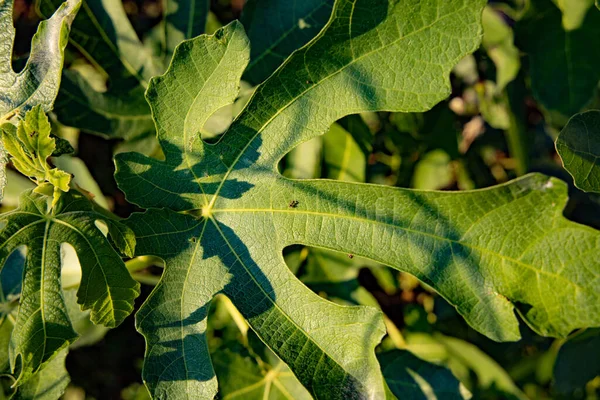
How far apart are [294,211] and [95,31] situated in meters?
0.88

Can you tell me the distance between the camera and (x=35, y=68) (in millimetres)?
1442

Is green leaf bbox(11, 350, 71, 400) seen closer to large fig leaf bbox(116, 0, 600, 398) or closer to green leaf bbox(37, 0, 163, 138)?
large fig leaf bbox(116, 0, 600, 398)

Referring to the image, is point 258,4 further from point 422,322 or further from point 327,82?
point 422,322

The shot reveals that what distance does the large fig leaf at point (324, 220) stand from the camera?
1.35 m

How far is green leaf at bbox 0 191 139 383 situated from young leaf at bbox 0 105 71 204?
78 millimetres

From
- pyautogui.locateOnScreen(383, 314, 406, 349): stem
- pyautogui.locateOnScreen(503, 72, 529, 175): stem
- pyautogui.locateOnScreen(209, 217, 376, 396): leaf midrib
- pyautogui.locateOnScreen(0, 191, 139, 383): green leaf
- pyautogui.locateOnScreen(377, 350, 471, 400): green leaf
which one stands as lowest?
pyautogui.locateOnScreen(383, 314, 406, 349): stem

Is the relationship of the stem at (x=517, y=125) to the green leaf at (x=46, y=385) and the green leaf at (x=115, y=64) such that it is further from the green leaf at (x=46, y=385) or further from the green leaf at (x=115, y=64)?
the green leaf at (x=46, y=385)

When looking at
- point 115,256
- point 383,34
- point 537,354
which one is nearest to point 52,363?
point 115,256

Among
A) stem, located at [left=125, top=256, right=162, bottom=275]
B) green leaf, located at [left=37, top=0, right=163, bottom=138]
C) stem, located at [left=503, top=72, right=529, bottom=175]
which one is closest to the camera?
stem, located at [left=125, top=256, right=162, bottom=275]

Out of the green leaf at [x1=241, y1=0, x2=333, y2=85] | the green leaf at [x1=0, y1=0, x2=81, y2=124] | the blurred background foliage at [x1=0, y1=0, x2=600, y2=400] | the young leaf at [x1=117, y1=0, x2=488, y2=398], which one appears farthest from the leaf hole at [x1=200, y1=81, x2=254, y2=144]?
the green leaf at [x1=0, y1=0, x2=81, y2=124]

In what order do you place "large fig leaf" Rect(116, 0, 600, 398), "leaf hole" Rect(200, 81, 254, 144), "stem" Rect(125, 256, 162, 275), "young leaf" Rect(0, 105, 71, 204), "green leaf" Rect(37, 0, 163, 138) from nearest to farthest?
"young leaf" Rect(0, 105, 71, 204) < "large fig leaf" Rect(116, 0, 600, 398) < "stem" Rect(125, 256, 162, 275) < "green leaf" Rect(37, 0, 163, 138) < "leaf hole" Rect(200, 81, 254, 144)

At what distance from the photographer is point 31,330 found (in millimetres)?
1318

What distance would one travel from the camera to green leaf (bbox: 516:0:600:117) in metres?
1.88

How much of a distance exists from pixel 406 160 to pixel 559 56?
0.68m
